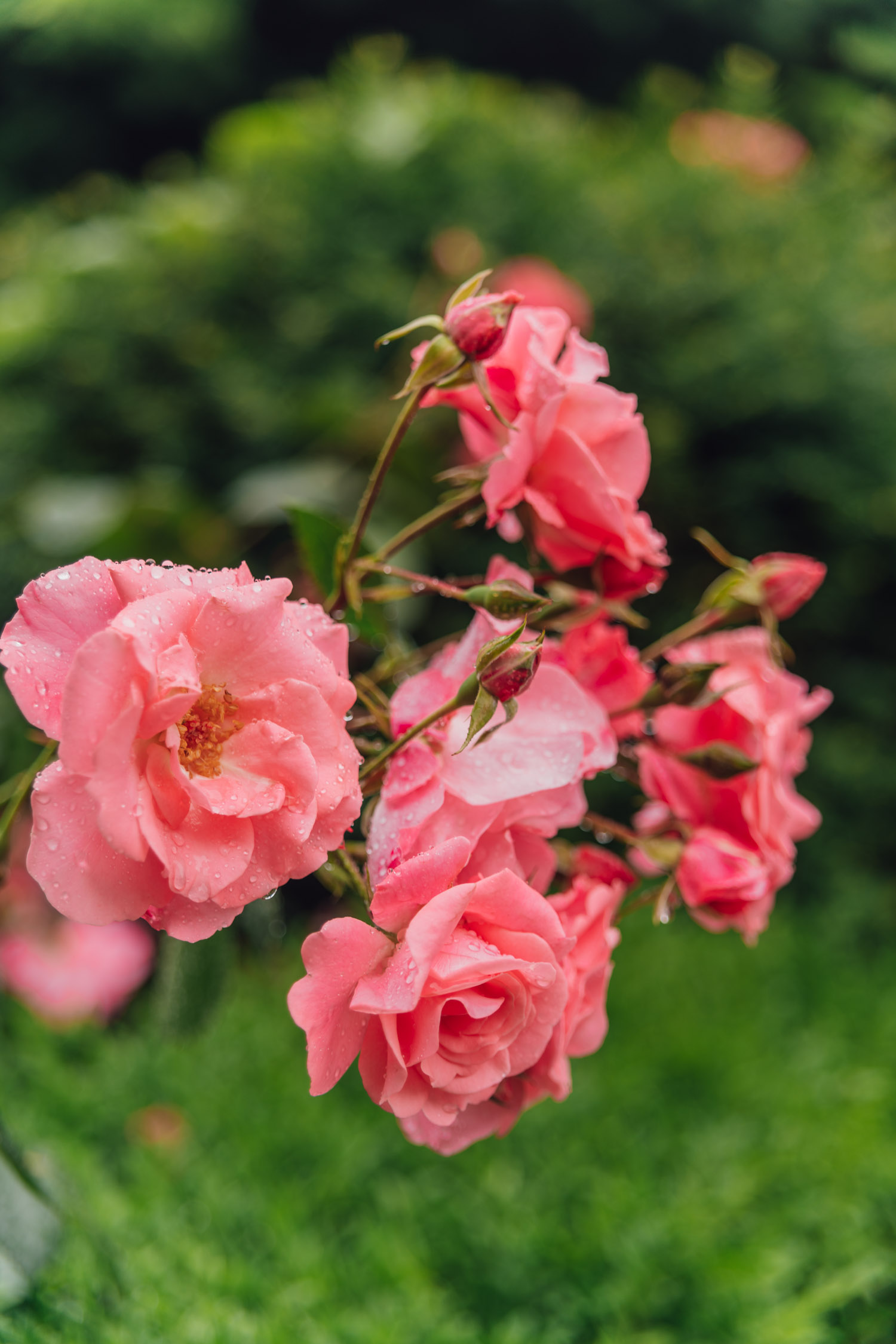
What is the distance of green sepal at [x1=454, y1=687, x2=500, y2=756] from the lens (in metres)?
0.29

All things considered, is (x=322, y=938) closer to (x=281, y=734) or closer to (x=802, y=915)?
(x=281, y=734)

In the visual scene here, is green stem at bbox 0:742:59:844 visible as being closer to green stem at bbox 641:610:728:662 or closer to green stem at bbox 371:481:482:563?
green stem at bbox 371:481:482:563

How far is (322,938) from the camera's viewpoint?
0.29 meters

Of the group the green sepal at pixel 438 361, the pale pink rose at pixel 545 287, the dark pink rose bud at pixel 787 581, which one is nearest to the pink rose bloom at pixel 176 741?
the green sepal at pixel 438 361

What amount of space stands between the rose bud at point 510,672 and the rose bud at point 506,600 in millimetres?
32

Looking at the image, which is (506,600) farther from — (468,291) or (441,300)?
(441,300)

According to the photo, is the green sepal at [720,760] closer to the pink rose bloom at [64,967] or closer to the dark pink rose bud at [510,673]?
the dark pink rose bud at [510,673]

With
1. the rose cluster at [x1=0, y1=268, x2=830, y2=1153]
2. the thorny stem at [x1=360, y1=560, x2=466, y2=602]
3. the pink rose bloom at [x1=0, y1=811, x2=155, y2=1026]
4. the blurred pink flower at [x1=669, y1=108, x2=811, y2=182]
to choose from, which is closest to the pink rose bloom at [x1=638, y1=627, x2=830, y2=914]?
the rose cluster at [x1=0, y1=268, x2=830, y2=1153]

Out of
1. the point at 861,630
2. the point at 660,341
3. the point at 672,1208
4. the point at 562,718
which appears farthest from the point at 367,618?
the point at 861,630

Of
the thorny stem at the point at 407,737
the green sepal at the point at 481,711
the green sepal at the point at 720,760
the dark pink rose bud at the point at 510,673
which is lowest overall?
the green sepal at the point at 720,760

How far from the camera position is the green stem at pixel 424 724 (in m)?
0.30

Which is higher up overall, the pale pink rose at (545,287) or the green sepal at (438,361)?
the green sepal at (438,361)

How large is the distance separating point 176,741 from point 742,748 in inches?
9.1

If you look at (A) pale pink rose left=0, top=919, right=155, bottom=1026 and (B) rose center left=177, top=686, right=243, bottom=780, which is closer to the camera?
(B) rose center left=177, top=686, right=243, bottom=780
